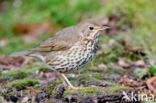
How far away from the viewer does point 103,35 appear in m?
7.53

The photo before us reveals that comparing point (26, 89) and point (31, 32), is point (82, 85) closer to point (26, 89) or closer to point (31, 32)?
point (26, 89)

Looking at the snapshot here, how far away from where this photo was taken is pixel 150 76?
19.7 feet

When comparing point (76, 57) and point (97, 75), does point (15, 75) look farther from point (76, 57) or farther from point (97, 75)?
point (97, 75)

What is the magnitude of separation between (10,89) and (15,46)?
4220mm

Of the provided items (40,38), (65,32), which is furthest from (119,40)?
(40,38)

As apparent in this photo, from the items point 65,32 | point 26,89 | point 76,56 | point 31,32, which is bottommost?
point 26,89

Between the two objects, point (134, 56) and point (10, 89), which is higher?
point (134, 56)

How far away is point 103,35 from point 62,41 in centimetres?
217

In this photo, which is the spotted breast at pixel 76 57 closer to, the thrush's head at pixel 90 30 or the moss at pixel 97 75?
the thrush's head at pixel 90 30

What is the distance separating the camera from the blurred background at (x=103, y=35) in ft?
20.1

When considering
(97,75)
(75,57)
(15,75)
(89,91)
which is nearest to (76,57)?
(75,57)

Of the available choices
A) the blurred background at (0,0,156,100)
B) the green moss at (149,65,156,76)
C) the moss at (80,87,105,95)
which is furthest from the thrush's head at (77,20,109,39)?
the green moss at (149,65,156,76)

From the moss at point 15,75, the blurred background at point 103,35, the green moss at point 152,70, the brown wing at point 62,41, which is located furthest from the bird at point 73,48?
the green moss at point 152,70

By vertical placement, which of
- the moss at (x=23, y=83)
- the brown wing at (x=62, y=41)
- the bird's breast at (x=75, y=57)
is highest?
the brown wing at (x=62, y=41)
